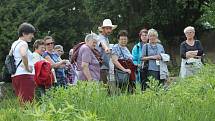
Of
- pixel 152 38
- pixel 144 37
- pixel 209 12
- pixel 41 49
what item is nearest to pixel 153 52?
pixel 152 38

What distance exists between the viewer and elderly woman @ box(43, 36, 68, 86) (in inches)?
369

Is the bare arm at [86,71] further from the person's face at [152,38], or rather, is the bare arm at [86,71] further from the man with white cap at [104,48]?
the person's face at [152,38]

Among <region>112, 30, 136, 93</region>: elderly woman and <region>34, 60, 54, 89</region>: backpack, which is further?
<region>112, 30, 136, 93</region>: elderly woman

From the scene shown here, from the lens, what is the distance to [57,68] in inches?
378

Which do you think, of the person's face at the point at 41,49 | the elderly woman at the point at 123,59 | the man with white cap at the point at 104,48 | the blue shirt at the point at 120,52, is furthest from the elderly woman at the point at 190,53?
the person's face at the point at 41,49

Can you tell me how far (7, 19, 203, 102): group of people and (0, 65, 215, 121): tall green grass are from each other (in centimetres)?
183

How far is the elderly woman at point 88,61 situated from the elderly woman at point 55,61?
50 cm

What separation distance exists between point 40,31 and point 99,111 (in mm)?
24001

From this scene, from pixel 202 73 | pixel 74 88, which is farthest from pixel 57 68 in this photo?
pixel 74 88

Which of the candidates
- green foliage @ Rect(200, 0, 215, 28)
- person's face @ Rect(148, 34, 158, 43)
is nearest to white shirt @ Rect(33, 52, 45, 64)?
person's face @ Rect(148, 34, 158, 43)

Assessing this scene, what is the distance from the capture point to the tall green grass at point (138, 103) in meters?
5.01

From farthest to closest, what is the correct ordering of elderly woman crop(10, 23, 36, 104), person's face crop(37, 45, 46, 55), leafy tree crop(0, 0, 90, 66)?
1. leafy tree crop(0, 0, 90, 66)
2. person's face crop(37, 45, 46, 55)
3. elderly woman crop(10, 23, 36, 104)

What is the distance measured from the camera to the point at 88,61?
880 cm

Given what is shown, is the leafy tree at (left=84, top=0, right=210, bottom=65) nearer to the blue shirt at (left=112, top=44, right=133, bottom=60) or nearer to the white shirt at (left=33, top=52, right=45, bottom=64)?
the blue shirt at (left=112, top=44, right=133, bottom=60)
